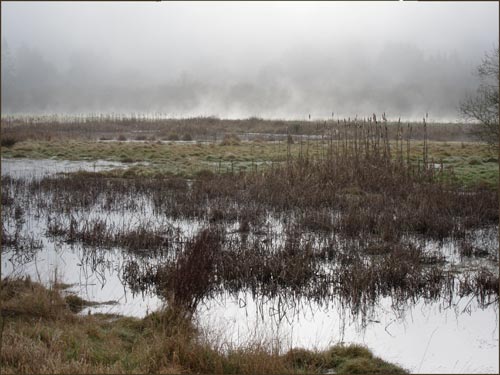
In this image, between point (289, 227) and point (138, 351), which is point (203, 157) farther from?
point (138, 351)

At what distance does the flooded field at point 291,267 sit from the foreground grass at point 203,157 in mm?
7558

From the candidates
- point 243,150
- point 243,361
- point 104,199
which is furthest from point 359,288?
point 243,150

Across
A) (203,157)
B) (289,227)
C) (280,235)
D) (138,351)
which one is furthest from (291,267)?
(203,157)

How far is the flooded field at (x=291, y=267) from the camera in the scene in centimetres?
684

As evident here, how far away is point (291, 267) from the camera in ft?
29.2

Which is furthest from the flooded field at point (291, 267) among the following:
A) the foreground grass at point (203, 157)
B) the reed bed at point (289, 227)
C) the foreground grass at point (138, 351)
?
the foreground grass at point (203, 157)

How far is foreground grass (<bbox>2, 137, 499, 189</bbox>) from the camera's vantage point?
23.1 metres

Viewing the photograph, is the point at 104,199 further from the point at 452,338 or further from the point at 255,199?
the point at 452,338

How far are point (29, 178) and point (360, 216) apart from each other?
1395 cm

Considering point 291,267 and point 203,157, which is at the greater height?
point 203,157

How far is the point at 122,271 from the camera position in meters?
9.30

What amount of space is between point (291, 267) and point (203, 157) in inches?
845

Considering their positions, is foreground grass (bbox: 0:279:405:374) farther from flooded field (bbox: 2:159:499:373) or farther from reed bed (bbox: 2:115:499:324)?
reed bed (bbox: 2:115:499:324)

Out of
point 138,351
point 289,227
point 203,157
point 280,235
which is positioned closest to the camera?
point 138,351
